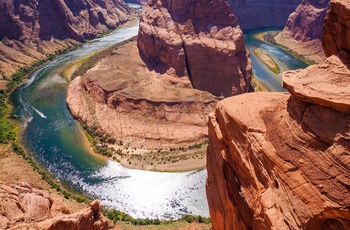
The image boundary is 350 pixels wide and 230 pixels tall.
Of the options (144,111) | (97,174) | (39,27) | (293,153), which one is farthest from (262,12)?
(293,153)

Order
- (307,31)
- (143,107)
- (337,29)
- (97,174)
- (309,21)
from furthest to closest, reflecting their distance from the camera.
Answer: (307,31) → (309,21) → (143,107) → (97,174) → (337,29)

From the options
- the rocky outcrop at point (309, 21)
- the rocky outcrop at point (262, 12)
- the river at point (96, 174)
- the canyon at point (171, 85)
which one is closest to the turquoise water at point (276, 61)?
the rocky outcrop at point (309, 21)

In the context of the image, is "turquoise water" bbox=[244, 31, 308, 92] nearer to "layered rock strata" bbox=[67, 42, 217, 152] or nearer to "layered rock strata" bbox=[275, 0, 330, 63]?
"layered rock strata" bbox=[275, 0, 330, 63]

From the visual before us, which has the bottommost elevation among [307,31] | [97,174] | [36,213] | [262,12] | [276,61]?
[276,61]

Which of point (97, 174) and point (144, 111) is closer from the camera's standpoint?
point (97, 174)

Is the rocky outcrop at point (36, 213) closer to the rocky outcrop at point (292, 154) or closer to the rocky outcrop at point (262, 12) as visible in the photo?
the rocky outcrop at point (292, 154)

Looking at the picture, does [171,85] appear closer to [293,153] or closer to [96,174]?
[96,174]

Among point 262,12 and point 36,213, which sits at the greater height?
point 36,213

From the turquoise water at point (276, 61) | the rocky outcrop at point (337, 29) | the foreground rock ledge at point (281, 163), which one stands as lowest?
the turquoise water at point (276, 61)

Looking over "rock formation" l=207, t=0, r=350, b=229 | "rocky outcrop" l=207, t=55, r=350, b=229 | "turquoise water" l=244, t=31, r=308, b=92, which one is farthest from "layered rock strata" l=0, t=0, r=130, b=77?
"rock formation" l=207, t=0, r=350, b=229
